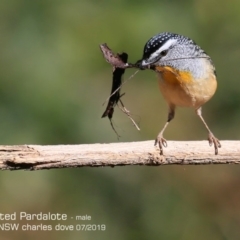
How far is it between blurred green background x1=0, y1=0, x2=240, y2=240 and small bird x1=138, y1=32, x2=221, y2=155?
3.81ft

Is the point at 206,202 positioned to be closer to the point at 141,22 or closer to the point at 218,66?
the point at 218,66

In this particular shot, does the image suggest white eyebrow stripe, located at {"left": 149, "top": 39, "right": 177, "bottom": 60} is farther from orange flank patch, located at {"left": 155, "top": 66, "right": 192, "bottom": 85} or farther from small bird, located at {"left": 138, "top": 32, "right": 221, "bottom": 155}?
orange flank patch, located at {"left": 155, "top": 66, "right": 192, "bottom": 85}

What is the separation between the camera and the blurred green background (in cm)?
579

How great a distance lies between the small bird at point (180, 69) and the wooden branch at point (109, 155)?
127 millimetres

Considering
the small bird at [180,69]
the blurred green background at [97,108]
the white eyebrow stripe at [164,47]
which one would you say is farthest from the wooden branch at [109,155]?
the blurred green background at [97,108]

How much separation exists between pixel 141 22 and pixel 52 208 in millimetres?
1801

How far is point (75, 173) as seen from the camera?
5996 millimetres

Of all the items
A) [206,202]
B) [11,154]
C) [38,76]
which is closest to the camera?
[11,154]

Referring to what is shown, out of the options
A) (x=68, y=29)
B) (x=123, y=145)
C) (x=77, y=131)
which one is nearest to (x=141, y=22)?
(x=68, y=29)

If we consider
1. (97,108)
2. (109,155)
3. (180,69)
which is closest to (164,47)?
(180,69)

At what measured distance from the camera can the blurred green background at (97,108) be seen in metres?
5.79

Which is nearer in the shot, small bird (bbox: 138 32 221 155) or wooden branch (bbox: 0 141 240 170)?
wooden branch (bbox: 0 141 240 170)

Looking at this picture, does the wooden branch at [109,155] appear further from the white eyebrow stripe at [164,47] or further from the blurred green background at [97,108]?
the blurred green background at [97,108]

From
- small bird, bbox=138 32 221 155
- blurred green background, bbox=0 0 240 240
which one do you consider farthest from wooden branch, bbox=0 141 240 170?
blurred green background, bbox=0 0 240 240
